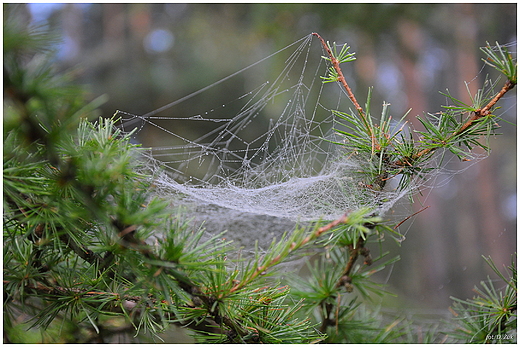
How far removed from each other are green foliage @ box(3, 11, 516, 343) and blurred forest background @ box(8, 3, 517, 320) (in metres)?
2.47

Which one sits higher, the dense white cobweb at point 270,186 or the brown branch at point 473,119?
the brown branch at point 473,119

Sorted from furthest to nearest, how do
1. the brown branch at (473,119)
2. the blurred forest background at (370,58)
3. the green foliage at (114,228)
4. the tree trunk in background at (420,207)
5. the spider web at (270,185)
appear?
the tree trunk in background at (420,207), the blurred forest background at (370,58), the spider web at (270,185), the brown branch at (473,119), the green foliage at (114,228)

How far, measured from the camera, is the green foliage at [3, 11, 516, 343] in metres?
0.34

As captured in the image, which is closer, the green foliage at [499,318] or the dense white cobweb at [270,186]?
the green foliage at [499,318]

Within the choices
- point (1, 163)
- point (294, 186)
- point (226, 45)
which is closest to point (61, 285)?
point (1, 163)

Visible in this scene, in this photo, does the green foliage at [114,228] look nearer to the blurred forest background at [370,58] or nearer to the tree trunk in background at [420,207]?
the blurred forest background at [370,58]

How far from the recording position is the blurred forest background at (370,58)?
3020mm

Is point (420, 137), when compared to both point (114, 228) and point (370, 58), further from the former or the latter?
point (370, 58)

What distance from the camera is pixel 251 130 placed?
416 centimetres

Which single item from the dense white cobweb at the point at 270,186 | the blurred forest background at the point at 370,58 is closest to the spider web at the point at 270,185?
the dense white cobweb at the point at 270,186

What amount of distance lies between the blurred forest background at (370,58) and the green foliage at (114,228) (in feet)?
8.11

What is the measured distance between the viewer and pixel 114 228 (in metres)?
0.37

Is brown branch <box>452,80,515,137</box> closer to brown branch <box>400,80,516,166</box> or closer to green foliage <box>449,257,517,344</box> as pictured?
brown branch <box>400,80,516,166</box>

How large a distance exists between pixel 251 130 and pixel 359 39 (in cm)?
153
